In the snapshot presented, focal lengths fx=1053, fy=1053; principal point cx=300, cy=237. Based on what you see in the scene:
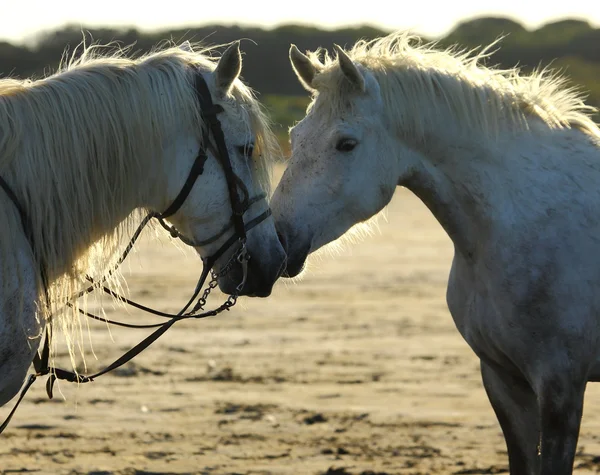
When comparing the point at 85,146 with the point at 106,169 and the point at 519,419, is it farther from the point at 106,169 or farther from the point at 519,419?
the point at 519,419

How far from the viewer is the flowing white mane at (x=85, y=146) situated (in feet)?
13.1

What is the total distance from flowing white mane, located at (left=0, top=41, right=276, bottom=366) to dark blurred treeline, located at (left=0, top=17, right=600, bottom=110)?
3814cm

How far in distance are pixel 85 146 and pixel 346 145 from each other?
1.22m

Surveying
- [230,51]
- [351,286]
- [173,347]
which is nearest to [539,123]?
[230,51]

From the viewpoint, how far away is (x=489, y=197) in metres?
4.71

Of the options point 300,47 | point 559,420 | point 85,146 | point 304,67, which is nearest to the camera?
point 85,146

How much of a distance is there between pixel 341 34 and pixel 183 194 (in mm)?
126668

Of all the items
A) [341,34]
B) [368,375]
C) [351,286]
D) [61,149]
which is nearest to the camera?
[61,149]

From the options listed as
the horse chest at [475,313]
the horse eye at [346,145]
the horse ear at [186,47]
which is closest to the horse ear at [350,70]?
the horse eye at [346,145]

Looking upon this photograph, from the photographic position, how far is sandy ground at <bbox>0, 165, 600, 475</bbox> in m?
6.46

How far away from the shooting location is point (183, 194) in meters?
4.24

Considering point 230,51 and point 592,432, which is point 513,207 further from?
point 592,432

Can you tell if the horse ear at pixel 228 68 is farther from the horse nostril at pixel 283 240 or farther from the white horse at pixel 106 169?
the horse nostril at pixel 283 240

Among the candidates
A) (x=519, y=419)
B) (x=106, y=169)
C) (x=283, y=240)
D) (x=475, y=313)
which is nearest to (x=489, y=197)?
(x=475, y=313)
